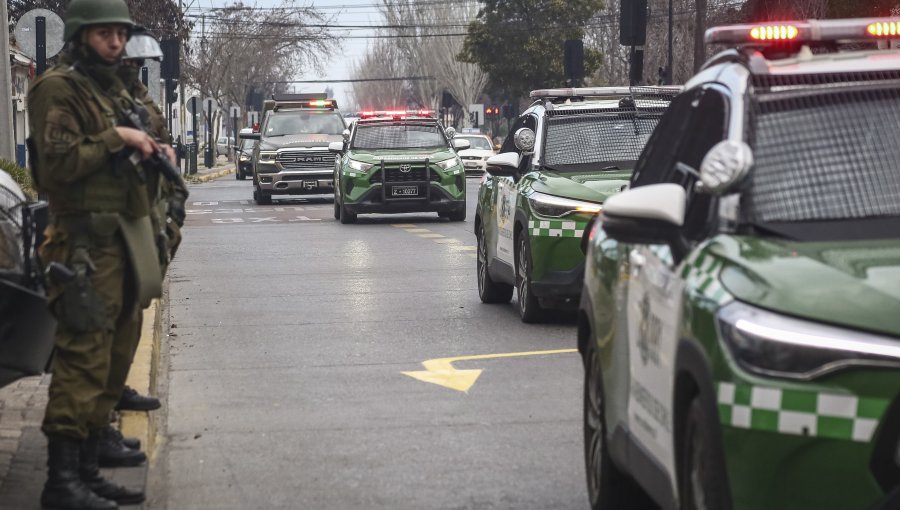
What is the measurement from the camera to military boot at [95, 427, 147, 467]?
23.9 ft

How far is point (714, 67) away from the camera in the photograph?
5.57 metres

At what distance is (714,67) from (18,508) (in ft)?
9.85

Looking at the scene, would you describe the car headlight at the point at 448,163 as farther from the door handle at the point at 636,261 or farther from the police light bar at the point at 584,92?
the door handle at the point at 636,261

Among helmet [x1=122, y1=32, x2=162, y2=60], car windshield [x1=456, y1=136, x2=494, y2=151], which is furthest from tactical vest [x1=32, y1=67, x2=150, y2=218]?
car windshield [x1=456, y1=136, x2=494, y2=151]

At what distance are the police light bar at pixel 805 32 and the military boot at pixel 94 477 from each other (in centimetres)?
281

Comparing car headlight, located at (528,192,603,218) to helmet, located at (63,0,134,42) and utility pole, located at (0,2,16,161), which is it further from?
utility pole, located at (0,2,16,161)

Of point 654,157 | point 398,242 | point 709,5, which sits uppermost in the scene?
point 709,5

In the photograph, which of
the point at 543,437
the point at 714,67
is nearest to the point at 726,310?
the point at 714,67

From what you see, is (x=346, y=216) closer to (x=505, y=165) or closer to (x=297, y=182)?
(x=297, y=182)

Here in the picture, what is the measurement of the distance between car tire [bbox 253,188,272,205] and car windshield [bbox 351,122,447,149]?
25.2 ft

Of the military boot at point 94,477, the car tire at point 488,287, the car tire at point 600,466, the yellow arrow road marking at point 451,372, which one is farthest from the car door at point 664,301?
the car tire at point 488,287

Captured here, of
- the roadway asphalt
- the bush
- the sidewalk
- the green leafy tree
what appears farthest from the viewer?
the green leafy tree

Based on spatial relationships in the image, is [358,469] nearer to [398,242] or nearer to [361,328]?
[361,328]

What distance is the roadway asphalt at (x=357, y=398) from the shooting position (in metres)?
7.21
